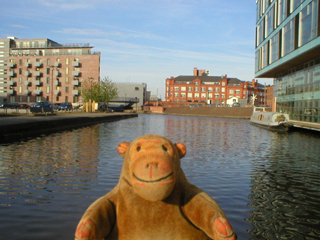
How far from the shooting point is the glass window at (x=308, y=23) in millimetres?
25859

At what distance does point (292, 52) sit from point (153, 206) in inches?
1218

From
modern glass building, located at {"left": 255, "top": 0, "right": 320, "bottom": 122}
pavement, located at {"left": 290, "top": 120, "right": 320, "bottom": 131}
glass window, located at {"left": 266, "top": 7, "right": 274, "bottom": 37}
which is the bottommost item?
pavement, located at {"left": 290, "top": 120, "right": 320, "bottom": 131}

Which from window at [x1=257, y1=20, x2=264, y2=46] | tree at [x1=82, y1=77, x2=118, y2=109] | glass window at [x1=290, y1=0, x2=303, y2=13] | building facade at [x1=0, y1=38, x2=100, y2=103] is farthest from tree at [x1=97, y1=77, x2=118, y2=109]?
glass window at [x1=290, y1=0, x2=303, y2=13]

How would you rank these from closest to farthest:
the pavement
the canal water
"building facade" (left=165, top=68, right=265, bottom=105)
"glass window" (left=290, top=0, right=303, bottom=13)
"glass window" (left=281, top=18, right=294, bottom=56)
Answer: the canal water → the pavement → "glass window" (left=290, top=0, right=303, bottom=13) → "glass window" (left=281, top=18, right=294, bottom=56) → "building facade" (left=165, top=68, right=265, bottom=105)

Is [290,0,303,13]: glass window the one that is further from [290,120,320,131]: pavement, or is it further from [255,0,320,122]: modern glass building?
[290,120,320,131]: pavement

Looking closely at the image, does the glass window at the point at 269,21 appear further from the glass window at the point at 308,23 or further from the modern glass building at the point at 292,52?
the glass window at the point at 308,23

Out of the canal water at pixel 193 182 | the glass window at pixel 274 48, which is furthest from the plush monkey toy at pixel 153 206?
the glass window at pixel 274 48

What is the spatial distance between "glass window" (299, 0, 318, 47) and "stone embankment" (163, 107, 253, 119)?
142 ft

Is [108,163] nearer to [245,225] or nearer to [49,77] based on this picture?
[245,225]

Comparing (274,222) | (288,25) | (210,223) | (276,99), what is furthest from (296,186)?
(276,99)

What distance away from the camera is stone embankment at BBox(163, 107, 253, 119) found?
7706 cm

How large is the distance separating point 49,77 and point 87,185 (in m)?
93.9

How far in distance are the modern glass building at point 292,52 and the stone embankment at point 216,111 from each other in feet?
97.2

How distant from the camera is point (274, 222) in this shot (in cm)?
541
